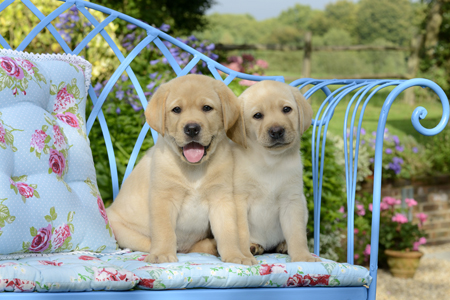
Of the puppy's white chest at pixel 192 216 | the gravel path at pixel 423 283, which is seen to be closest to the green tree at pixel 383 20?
the gravel path at pixel 423 283

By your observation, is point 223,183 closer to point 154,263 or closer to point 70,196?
point 154,263

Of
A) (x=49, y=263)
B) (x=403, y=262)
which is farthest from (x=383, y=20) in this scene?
(x=49, y=263)

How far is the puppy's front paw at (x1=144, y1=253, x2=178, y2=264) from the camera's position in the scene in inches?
68.0

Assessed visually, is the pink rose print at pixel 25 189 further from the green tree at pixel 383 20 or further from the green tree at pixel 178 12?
the green tree at pixel 383 20

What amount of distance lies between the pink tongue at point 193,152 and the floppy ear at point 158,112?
12 cm

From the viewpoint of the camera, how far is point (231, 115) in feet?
6.19

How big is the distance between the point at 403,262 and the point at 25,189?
3.53m

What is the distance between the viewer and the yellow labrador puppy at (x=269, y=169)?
1.92 m

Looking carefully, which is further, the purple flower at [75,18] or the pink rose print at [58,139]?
the purple flower at [75,18]

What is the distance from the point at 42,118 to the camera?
202 centimetres

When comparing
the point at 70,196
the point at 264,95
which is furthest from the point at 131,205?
the point at 264,95

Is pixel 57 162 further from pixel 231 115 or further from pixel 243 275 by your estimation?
pixel 243 275

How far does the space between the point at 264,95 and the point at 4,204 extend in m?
1.05

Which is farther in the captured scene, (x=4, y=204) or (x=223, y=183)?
(x=223, y=183)
